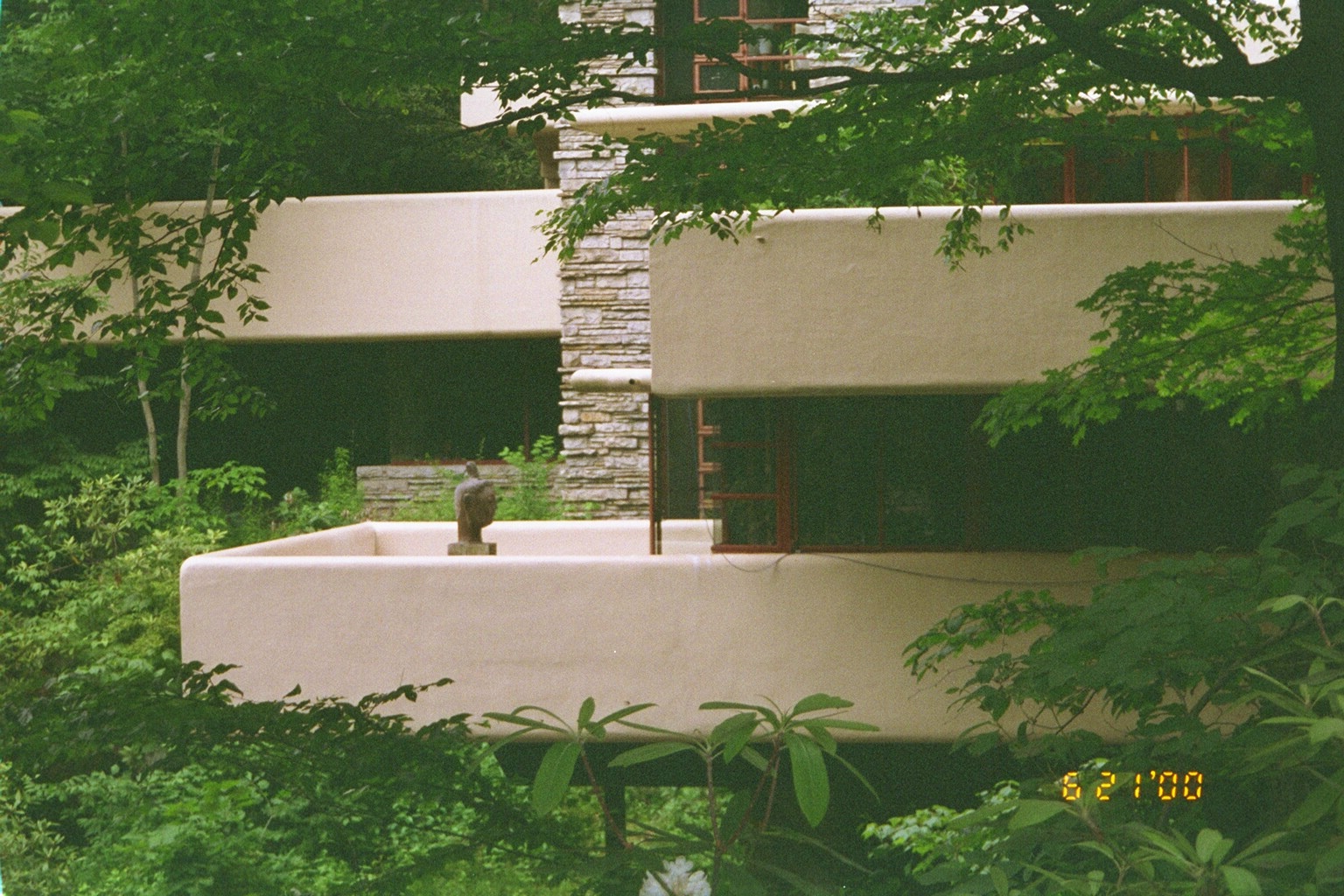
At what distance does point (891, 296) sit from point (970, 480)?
1.35m

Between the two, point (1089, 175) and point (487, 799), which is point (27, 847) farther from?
point (1089, 175)

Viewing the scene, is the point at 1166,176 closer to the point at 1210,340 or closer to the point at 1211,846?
the point at 1210,340

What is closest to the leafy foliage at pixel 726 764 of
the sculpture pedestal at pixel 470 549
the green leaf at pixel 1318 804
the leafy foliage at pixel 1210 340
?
the green leaf at pixel 1318 804

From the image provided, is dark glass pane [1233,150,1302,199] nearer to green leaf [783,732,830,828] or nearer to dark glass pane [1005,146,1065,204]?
dark glass pane [1005,146,1065,204]

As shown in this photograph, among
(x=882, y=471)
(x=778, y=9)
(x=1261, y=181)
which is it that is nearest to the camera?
(x=882, y=471)

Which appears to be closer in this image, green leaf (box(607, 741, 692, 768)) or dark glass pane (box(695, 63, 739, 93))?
green leaf (box(607, 741, 692, 768))

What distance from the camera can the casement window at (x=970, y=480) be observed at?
7.22m

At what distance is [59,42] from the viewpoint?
14.9 feet

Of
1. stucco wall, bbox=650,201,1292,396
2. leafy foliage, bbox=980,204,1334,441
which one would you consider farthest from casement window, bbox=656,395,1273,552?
leafy foliage, bbox=980,204,1334,441

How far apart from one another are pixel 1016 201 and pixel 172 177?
6.36 metres

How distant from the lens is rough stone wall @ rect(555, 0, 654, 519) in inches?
457

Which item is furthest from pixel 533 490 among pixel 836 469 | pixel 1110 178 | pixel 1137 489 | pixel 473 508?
pixel 1137 489

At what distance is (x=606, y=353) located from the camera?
1163 centimetres

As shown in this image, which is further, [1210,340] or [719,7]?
[719,7]
